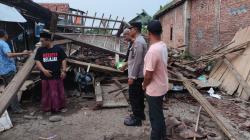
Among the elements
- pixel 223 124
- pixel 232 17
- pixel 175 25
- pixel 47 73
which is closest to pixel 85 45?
pixel 47 73

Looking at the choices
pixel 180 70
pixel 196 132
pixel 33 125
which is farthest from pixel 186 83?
pixel 33 125

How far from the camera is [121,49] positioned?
10.6 metres

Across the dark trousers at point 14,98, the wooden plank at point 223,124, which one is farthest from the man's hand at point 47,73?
the wooden plank at point 223,124

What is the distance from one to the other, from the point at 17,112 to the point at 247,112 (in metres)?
5.26

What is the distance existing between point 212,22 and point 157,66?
32.5 ft

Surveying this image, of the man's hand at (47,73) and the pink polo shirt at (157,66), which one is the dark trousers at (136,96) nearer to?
the pink polo shirt at (157,66)

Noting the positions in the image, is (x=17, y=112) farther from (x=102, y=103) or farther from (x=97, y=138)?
(x=97, y=138)

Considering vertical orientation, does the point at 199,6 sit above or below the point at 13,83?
above

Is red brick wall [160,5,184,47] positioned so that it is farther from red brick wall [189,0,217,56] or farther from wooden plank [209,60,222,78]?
wooden plank [209,60,222,78]

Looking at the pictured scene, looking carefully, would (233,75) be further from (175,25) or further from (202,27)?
(175,25)

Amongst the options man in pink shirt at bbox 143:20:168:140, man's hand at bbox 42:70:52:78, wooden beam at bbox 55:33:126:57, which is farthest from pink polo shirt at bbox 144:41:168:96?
wooden beam at bbox 55:33:126:57

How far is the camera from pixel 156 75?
477 cm

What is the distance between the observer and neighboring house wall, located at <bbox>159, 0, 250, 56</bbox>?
1133 cm

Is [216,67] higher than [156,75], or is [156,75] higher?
[156,75]
